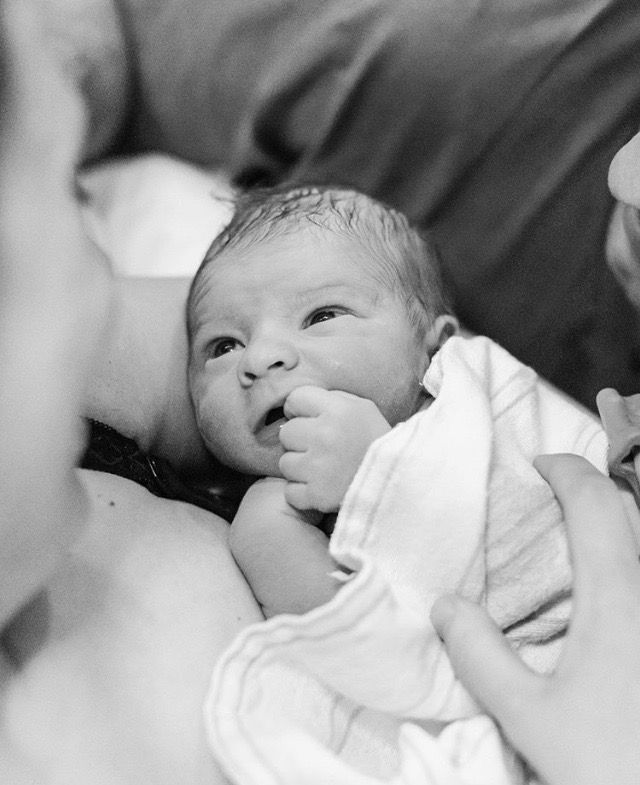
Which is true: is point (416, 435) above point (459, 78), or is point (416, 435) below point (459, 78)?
below

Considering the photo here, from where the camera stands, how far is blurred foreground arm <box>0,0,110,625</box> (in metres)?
0.49

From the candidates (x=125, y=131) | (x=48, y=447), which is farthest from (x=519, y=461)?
(x=125, y=131)

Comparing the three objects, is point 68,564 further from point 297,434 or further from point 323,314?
point 323,314

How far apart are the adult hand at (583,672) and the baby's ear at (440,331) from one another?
0.22 meters

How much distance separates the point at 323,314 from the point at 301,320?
0.02 metres

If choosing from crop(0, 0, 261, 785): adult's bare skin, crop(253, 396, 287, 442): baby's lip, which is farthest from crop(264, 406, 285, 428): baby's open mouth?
crop(0, 0, 261, 785): adult's bare skin

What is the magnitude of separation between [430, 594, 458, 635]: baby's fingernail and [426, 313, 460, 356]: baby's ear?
248mm

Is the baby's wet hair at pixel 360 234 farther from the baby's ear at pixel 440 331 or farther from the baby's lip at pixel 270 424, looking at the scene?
the baby's lip at pixel 270 424

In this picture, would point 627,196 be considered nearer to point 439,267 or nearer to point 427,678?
point 439,267

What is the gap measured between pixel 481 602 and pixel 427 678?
0.07m

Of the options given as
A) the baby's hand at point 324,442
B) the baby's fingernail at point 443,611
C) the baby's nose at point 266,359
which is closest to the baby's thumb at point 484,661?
the baby's fingernail at point 443,611

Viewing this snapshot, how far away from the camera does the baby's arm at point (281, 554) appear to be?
0.61 meters

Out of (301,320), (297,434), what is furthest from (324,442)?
(301,320)

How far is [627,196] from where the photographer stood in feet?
2.17
